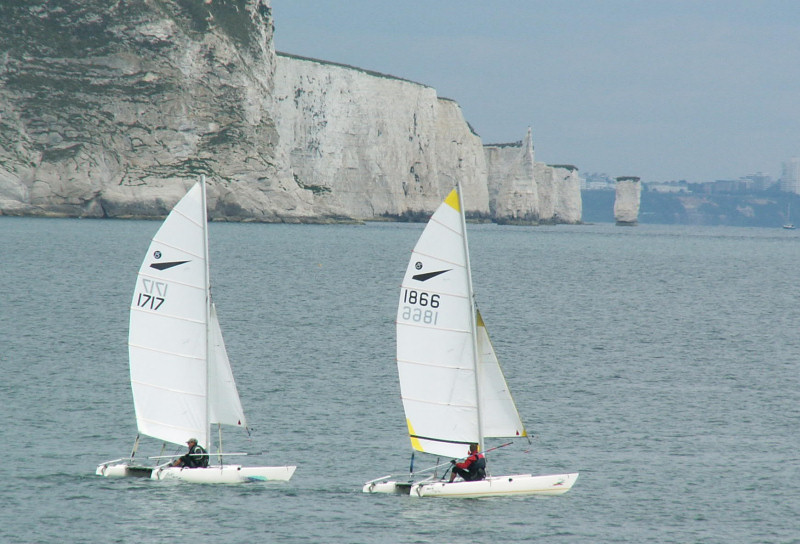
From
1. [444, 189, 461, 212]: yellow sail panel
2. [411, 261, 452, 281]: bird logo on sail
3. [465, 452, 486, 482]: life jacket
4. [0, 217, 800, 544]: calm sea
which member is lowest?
[0, 217, 800, 544]: calm sea

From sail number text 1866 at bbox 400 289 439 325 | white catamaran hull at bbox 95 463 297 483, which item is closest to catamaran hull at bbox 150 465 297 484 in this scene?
white catamaran hull at bbox 95 463 297 483

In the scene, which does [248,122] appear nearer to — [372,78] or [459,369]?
[372,78]

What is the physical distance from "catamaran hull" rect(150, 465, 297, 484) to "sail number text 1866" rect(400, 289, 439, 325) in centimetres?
533

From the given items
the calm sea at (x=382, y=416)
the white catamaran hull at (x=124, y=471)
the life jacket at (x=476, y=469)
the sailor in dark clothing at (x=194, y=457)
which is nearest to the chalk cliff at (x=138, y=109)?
the calm sea at (x=382, y=416)

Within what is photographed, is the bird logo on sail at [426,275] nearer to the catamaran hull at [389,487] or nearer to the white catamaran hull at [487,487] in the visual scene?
the white catamaran hull at [487,487]

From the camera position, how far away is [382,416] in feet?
118

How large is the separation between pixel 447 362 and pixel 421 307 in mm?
1479

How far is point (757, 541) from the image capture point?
23.9 m

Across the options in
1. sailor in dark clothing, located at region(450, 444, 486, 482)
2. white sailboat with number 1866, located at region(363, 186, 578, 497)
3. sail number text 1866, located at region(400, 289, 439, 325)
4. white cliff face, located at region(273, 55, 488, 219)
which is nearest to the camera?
white sailboat with number 1866, located at region(363, 186, 578, 497)

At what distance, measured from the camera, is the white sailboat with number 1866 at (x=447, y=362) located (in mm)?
24812

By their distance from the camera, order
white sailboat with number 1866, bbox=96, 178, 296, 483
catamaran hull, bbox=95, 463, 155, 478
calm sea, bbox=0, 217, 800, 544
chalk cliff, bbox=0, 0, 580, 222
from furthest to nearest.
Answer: chalk cliff, bbox=0, 0, 580, 222 → catamaran hull, bbox=95, 463, 155, 478 → white sailboat with number 1866, bbox=96, 178, 296, 483 → calm sea, bbox=0, 217, 800, 544

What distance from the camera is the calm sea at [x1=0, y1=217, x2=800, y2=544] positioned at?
80.0ft

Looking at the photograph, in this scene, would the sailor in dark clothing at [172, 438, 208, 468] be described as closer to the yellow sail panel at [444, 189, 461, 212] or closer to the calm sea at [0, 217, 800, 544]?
the calm sea at [0, 217, 800, 544]

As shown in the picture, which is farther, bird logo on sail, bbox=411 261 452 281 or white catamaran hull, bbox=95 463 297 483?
white catamaran hull, bbox=95 463 297 483
